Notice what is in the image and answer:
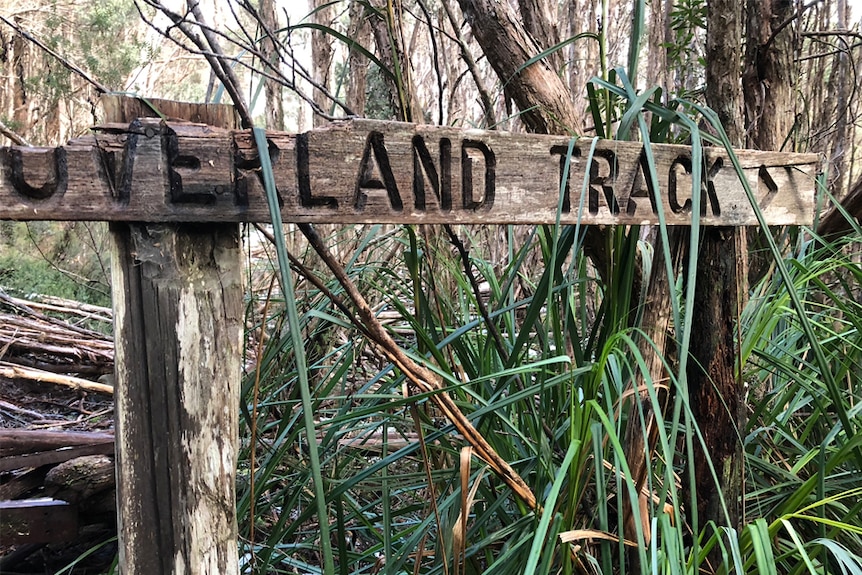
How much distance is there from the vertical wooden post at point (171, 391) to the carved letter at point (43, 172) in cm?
8

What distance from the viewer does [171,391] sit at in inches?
36.3

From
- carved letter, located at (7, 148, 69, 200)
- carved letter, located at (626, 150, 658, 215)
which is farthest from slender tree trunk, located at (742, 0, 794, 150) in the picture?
carved letter, located at (7, 148, 69, 200)

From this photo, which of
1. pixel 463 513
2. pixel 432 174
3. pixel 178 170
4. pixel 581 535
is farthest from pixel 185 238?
pixel 581 535

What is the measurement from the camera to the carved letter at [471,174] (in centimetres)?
108

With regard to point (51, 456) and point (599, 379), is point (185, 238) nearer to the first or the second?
point (599, 379)

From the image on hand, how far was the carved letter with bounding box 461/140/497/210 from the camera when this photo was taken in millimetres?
1081

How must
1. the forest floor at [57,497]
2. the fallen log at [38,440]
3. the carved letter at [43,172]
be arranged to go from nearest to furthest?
1. the carved letter at [43,172]
2. the forest floor at [57,497]
3. the fallen log at [38,440]

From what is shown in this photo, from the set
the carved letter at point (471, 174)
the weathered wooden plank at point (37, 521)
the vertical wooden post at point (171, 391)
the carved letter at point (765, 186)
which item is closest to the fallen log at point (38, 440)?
the weathered wooden plank at point (37, 521)

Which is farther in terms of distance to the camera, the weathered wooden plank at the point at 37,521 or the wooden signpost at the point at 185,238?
the weathered wooden plank at the point at 37,521

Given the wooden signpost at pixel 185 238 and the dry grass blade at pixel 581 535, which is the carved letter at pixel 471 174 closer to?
the wooden signpost at pixel 185 238

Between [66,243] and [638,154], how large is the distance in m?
7.69

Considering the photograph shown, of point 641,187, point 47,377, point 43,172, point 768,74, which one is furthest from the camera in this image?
point 47,377

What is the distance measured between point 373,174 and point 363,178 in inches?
0.7

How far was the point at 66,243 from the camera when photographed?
7.52m
